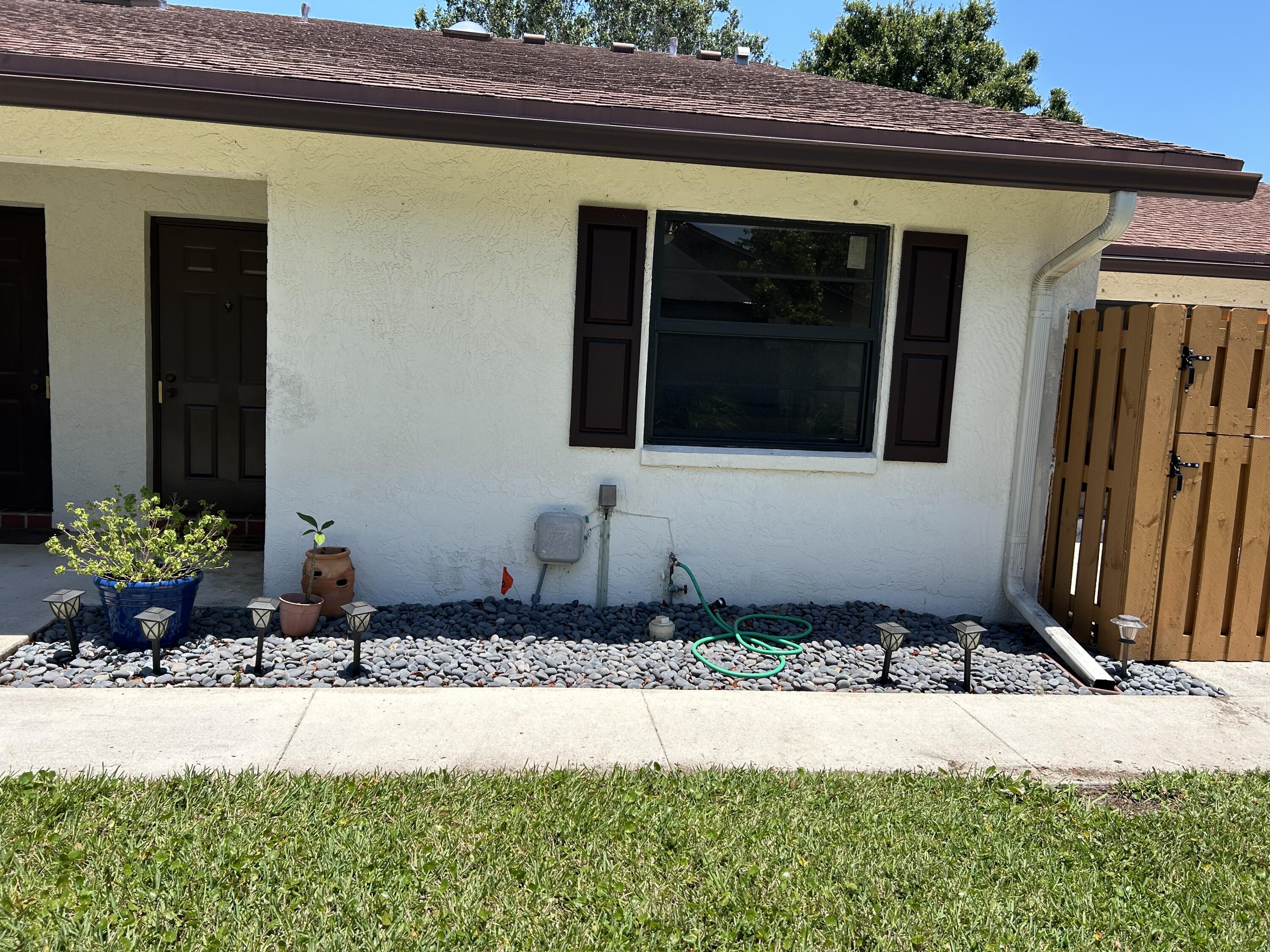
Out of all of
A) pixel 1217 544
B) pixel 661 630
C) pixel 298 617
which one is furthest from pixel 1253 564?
pixel 298 617

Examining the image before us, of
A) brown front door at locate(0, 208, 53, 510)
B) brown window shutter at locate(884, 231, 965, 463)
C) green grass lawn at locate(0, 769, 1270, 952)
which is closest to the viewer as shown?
green grass lawn at locate(0, 769, 1270, 952)

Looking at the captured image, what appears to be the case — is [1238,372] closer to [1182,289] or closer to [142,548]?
[1182,289]

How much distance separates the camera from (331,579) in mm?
5375

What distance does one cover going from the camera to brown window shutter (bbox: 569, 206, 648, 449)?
5.60 m

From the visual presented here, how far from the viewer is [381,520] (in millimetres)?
5703

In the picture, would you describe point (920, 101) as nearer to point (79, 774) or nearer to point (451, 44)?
point (451, 44)

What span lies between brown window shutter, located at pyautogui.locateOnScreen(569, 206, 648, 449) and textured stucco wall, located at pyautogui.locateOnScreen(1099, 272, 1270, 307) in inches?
202

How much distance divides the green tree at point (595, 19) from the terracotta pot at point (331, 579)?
29.7 metres

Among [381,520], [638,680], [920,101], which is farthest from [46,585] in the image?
[920,101]

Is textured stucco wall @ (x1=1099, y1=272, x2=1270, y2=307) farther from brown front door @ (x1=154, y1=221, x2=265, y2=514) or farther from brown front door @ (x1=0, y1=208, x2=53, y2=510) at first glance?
brown front door @ (x1=0, y1=208, x2=53, y2=510)

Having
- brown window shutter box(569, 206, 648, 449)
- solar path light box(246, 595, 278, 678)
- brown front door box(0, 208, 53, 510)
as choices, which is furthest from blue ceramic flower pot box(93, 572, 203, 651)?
brown front door box(0, 208, 53, 510)

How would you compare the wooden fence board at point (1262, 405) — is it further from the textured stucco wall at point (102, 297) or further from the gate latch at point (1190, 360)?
the textured stucco wall at point (102, 297)

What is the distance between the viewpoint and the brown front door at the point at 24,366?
7234mm

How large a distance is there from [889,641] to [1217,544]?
2.13 meters
